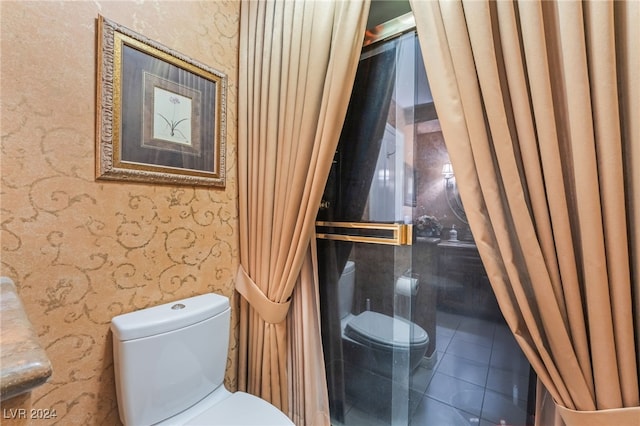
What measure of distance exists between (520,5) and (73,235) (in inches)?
57.4

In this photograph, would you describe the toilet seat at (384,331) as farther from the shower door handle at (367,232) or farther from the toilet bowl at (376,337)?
the shower door handle at (367,232)

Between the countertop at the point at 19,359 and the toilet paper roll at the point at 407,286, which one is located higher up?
the countertop at the point at 19,359

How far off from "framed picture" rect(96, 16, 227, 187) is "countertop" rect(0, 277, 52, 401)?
56 cm

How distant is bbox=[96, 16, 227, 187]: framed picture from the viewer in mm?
917

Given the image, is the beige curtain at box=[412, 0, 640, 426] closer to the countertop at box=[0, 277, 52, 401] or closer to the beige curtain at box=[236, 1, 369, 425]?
the beige curtain at box=[236, 1, 369, 425]

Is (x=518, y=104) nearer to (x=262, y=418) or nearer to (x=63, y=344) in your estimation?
(x=262, y=418)

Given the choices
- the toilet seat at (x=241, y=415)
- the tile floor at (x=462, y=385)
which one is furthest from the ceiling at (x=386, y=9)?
the toilet seat at (x=241, y=415)

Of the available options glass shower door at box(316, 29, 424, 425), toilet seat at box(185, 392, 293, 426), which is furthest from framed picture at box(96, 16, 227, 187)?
toilet seat at box(185, 392, 293, 426)

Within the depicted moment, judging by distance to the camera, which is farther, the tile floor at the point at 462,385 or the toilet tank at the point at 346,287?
the toilet tank at the point at 346,287

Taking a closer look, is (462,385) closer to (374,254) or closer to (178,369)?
(374,254)

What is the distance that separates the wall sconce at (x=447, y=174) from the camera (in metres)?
0.99

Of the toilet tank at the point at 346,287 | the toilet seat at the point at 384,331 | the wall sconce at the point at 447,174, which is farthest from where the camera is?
the toilet tank at the point at 346,287

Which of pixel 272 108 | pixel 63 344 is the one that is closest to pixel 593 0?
pixel 272 108

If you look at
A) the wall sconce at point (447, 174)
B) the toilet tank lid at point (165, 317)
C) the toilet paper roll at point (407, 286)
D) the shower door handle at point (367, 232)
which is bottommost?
the toilet tank lid at point (165, 317)
